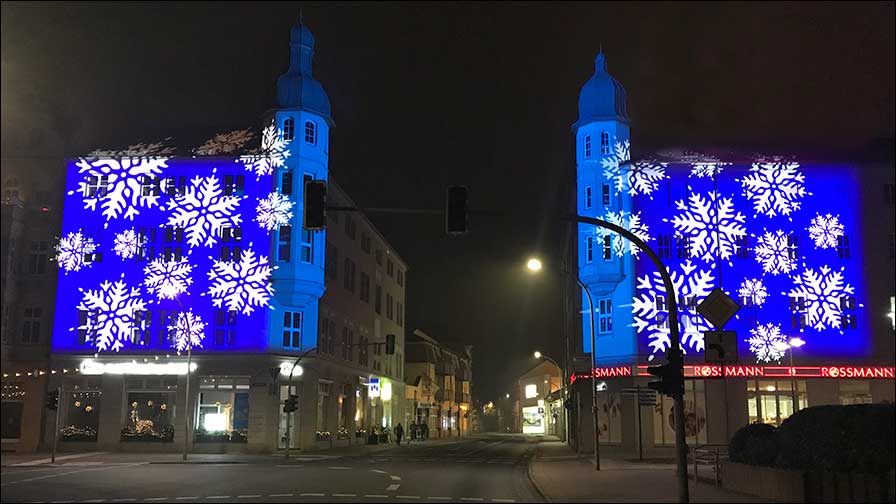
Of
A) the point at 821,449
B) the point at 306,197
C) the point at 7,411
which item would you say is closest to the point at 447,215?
the point at 306,197

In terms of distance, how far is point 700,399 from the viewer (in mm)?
48156

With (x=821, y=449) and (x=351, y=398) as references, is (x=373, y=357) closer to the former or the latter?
(x=351, y=398)

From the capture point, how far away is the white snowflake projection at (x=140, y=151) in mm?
48562

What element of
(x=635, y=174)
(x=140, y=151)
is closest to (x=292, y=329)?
(x=140, y=151)

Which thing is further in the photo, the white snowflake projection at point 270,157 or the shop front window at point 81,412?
the white snowflake projection at point 270,157

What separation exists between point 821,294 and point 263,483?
3649 centimetres

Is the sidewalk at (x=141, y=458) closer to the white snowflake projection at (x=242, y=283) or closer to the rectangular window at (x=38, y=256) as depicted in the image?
the white snowflake projection at (x=242, y=283)

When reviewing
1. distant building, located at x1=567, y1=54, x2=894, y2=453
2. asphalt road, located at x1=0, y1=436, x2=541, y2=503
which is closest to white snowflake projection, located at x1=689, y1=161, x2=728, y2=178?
distant building, located at x1=567, y1=54, x2=894, y2=453

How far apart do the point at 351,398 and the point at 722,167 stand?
101ft

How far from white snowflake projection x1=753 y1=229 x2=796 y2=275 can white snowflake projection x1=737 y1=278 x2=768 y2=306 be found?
1.01 metres

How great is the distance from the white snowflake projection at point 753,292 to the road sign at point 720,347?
1271 inches

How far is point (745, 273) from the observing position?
4884 centimetres

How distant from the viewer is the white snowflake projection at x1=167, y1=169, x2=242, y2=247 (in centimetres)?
4756

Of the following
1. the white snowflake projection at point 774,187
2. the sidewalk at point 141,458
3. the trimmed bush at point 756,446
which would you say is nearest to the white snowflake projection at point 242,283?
the sidewalk at point 141,458
